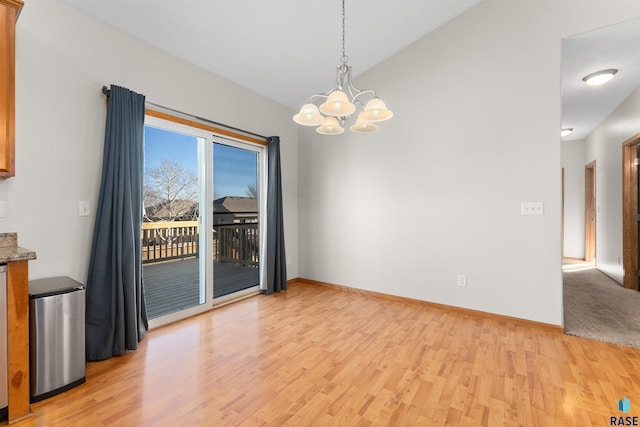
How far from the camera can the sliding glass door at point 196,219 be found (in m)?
3.28

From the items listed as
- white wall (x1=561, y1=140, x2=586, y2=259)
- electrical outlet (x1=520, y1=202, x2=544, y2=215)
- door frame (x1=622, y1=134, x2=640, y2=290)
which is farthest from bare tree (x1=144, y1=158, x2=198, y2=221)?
white wall (x1=561, y1=140, x2=586, y2=259)

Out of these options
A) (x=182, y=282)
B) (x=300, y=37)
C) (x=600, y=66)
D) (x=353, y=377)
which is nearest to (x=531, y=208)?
(x=600, y=66)

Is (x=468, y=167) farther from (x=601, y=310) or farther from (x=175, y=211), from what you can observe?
(x=175, y=211)

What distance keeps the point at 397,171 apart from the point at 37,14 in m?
3.68

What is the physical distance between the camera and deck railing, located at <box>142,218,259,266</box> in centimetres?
356

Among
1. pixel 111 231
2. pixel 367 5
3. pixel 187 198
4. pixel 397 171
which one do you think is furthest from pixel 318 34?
pixel 111 231

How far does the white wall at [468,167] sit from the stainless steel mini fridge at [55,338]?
3.13m

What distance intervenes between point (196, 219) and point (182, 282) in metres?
1.11

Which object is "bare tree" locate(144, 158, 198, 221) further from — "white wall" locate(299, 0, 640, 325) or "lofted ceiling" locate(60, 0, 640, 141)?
"white wall" locate(299, 0, 640, 325)

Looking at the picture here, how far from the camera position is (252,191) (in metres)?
4.38

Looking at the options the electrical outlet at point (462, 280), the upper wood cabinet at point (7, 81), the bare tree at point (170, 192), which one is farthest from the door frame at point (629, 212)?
the upper wood cabinet at point (7, 81)

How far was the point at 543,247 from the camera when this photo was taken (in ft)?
10.1

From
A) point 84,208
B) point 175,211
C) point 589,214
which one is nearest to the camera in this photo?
point 84,208

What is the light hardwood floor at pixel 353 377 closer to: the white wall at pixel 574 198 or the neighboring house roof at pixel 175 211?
the neighboring house roof at pixel 175 211
